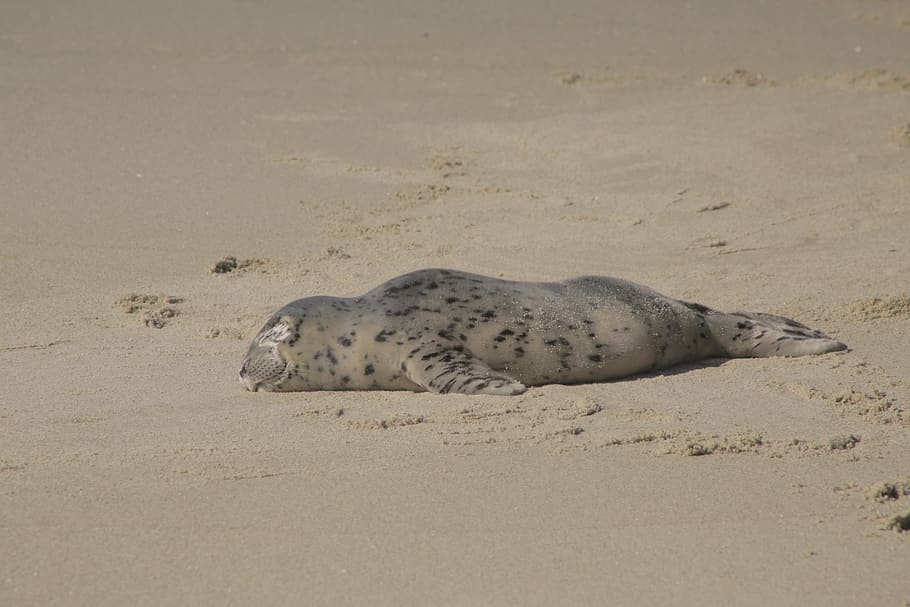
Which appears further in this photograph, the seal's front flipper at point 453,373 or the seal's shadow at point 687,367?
the seal's shadow at point 687,367

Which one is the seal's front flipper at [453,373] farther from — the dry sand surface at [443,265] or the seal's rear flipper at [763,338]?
the seal's rear flipper at [763,338]

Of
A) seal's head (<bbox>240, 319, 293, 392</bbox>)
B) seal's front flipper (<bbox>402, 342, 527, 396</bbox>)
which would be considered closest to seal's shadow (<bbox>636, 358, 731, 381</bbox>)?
seal's front flipper (<bbox>402, 342, 527, 396</bbox>)

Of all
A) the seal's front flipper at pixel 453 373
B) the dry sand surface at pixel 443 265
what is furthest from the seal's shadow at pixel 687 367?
the seal's front flipper at pixel 453 373

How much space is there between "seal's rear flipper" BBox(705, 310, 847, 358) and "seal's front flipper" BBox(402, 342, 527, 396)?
44.6 inches

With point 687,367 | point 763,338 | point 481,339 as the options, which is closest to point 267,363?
point 481,339

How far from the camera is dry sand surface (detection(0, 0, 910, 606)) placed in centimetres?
362

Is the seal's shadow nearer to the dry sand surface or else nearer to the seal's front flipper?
the dry sand surface

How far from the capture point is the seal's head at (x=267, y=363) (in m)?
5.13

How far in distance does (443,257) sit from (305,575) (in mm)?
3762

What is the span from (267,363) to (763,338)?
7.41 ft

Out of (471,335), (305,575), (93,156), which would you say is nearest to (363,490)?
(305,575)

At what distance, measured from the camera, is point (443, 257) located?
23.2 ft

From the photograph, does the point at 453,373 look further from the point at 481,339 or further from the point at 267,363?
the point at 267,363

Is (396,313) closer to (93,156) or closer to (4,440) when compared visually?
(4,440)
